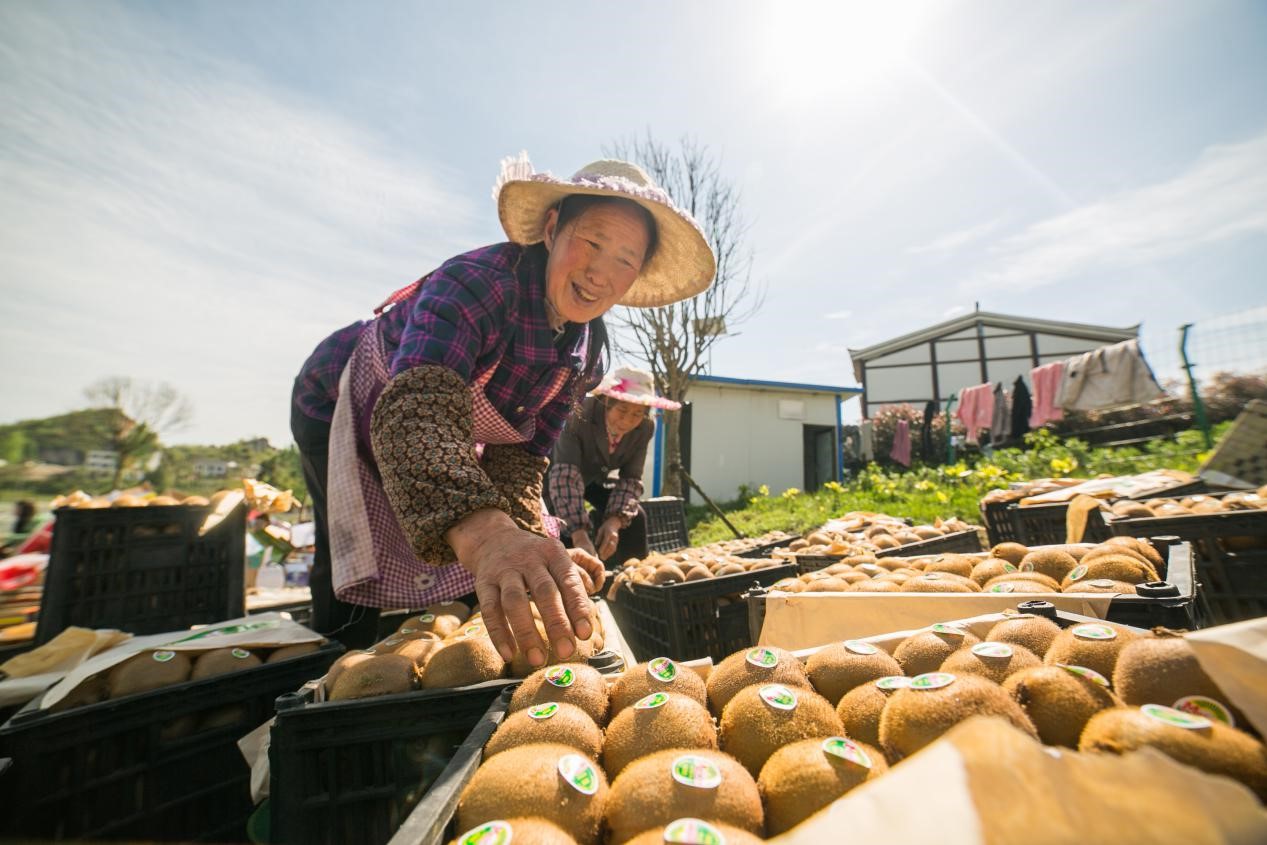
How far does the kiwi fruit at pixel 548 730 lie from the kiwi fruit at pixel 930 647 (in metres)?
0.72

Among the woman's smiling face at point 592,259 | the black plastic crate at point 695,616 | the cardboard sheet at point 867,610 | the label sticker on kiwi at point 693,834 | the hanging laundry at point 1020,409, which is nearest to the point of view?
the label sticker on kiwi at point 693,834

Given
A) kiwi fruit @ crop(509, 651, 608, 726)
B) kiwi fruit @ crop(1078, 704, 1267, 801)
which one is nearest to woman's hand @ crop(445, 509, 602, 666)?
kiwi fruit @ crop(509, 651, 608, 726)

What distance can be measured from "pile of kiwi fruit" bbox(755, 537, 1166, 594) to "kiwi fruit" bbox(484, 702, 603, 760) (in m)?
1.21

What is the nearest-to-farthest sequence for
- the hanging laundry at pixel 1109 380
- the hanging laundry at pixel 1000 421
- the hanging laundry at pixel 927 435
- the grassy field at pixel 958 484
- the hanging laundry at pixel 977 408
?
the grassy field at pixel 958 484, the hanging laundry at pixel 1109 380, the hanging laundry at pixel 1000 421, the hanging laundry at pixel 977 408, the hanging laundry at pixel 927 435

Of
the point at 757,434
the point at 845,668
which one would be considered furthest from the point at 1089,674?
the point at 757,434

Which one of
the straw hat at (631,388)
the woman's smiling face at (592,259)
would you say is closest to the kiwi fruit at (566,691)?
the woman's smiling face at (592,259)

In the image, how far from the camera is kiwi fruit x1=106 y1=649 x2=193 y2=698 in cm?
166

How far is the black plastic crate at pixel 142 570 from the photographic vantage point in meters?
2.34

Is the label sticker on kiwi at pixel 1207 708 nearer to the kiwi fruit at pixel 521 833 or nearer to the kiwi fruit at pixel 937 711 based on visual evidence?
the kiwi fruit at pixel 937 711

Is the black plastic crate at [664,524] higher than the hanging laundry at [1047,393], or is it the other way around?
the hanging laundry at [1047,393]

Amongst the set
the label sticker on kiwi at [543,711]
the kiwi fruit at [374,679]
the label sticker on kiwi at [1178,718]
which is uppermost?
the label sticker on kiwi at [1178,718]

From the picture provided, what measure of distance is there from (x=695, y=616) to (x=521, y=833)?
1966 mm

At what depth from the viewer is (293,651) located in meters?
2.00

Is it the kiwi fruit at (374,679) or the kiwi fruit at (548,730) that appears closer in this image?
the kiwi fruit at (548,730)
